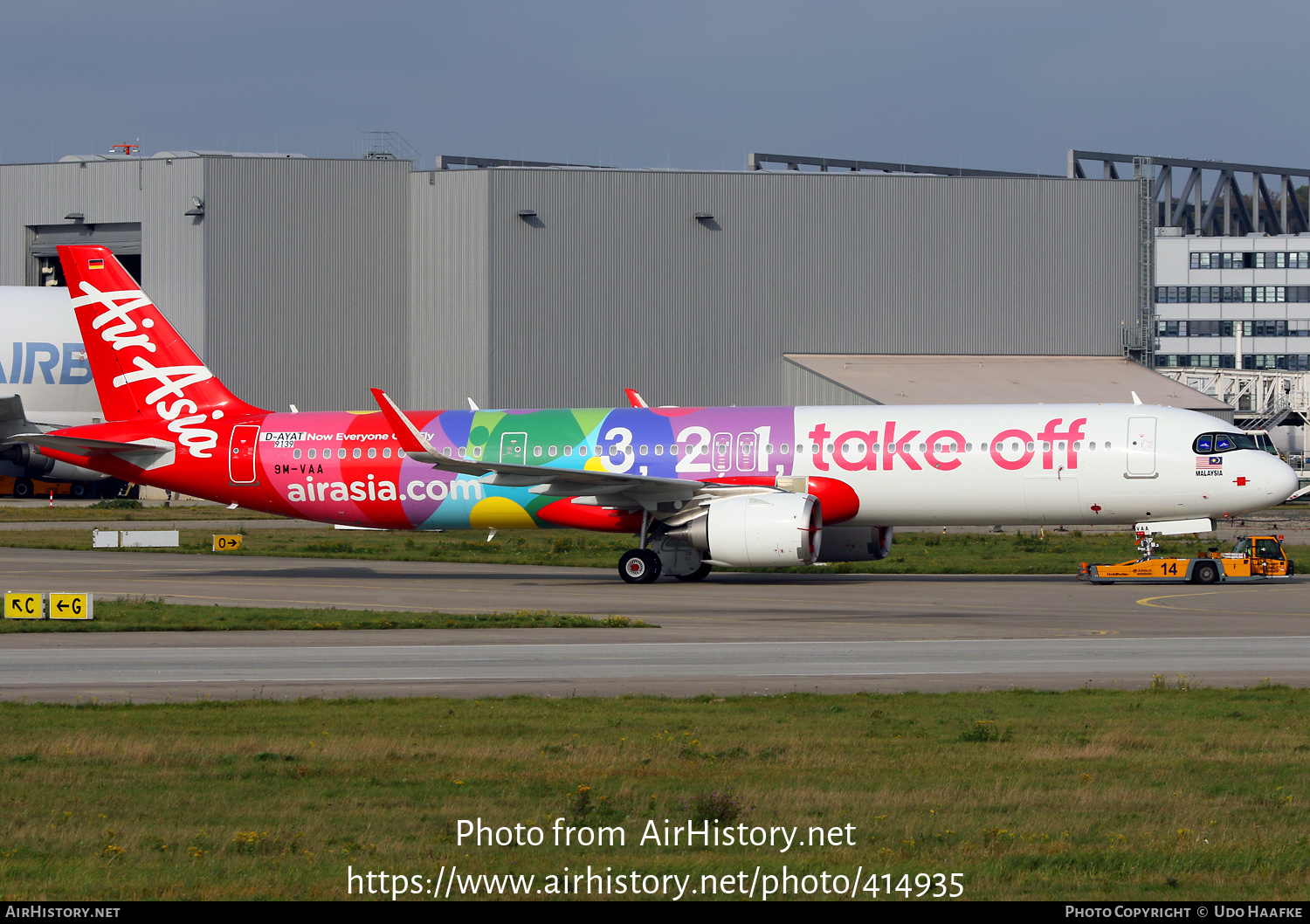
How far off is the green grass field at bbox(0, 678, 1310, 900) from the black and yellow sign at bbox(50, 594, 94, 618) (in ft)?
34.5

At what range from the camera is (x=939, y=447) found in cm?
3566

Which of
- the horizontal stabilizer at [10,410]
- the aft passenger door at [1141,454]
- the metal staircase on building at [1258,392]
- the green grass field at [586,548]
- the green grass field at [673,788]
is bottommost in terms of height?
the green grass field at [586,548]

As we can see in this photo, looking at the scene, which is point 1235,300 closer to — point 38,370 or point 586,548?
point 38,370

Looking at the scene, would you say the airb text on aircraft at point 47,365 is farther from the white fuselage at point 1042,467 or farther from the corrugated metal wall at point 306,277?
the white fuselage at point 1042,467

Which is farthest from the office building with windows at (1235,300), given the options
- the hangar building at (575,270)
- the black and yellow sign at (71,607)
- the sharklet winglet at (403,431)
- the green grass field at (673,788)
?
the green grass field at (673,788)

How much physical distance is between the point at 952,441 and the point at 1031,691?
58.6 feet

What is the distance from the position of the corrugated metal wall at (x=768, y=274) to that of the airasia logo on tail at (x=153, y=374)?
36.8 m

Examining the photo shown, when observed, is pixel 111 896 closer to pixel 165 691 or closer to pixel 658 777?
pixel 658 777

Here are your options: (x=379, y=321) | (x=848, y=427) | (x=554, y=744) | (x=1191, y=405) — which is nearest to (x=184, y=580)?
(x=848, y=427)

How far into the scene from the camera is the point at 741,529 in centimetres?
3444

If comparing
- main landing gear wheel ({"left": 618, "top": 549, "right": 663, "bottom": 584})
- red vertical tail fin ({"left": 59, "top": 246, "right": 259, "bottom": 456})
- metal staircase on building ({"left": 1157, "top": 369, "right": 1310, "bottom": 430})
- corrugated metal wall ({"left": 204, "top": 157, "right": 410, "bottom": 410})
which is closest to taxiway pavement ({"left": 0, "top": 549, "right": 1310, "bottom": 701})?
main landing gear wheel ({"left": 618, "top": 549, "right": 663, "bottom": 584})

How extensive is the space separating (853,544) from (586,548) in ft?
47.2

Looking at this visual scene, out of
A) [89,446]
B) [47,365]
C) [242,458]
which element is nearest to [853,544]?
[242,458]

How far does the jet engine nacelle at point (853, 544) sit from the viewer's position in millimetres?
37500
